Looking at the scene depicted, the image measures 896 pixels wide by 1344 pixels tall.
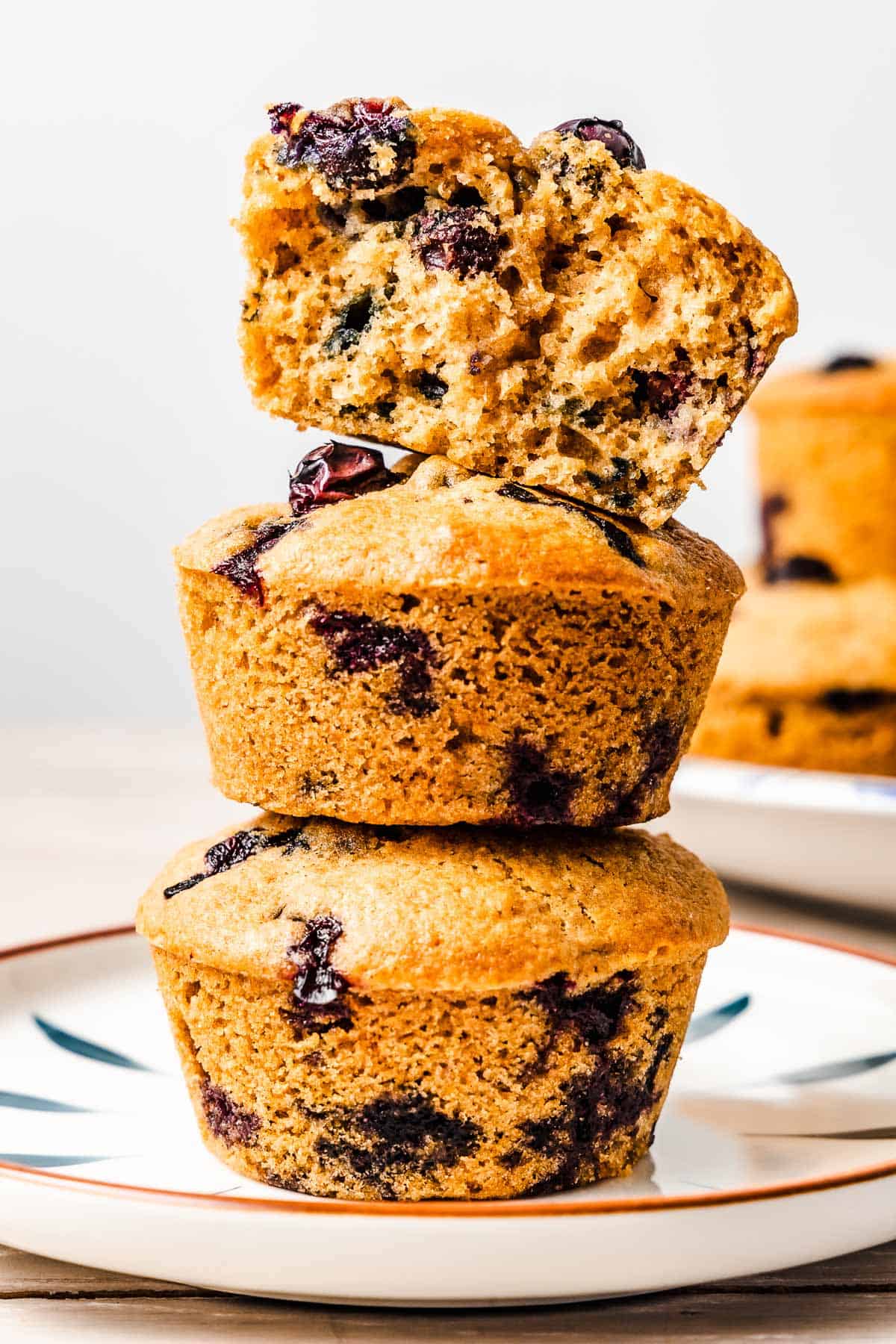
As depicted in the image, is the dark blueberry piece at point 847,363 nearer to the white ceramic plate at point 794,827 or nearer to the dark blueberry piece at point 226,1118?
the white ceramic plate at point 794,827

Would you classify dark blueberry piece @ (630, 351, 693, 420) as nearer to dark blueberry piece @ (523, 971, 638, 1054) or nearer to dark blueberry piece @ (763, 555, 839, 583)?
dark blueberry piece @ (523, 971, 638, 1054)

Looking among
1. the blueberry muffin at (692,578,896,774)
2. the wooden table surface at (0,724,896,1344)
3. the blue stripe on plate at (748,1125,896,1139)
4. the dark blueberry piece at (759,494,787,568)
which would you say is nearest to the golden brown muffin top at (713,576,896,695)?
the blueberry muffin at (692,578,896,774)

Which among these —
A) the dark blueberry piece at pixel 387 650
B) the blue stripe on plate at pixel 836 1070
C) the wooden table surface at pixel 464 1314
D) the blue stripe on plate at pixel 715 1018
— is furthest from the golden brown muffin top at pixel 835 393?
the wooden table surface at pixel 464 1314

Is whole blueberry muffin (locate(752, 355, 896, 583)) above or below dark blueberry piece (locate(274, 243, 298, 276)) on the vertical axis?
below

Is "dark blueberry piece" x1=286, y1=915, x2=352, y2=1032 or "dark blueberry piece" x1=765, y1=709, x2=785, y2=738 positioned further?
"dark blueberry piece" x1=765, y1=709, x2=785, y2=738

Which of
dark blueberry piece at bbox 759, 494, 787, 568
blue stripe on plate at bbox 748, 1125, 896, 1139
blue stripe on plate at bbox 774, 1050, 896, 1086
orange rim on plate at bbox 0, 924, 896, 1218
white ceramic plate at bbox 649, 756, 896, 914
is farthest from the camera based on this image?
dark blueberry piece at bbox 759, 494, 787, 568

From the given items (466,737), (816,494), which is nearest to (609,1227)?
(466,737)

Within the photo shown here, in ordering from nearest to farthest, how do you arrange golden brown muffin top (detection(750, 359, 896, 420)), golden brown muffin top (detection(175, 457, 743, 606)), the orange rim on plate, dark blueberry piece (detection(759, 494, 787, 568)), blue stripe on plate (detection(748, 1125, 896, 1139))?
the orange rim on plate, golden brown muffin top (detection(175, 457, 743, 606)), blue stripe on plate (detection(748, 1125, 896, 1139)), golden brown muffin top (detection(750, 359, 896, 420)), dark blueberry piece (detection(759, 494, 787, 568))
